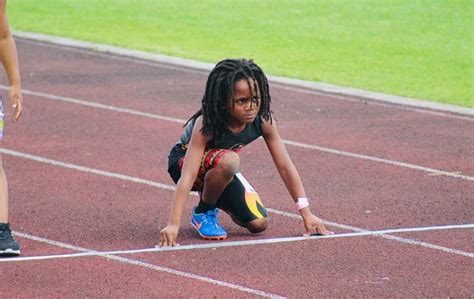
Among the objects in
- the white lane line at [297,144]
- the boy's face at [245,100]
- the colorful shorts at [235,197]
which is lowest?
the white lane line at [297,144]

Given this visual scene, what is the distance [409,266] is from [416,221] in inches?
48.8

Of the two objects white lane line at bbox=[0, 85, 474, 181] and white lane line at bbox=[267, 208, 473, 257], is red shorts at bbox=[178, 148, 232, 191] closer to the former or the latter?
white lane line at bbox=[267, 208, 473, 257]

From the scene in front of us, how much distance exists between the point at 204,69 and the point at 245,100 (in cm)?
799

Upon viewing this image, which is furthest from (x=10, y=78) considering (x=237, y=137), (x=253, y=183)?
(x=253, y=183)

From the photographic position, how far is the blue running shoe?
838 centimetres

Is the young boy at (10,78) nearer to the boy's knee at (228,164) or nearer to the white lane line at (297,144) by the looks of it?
the boy's knee at (228,164)

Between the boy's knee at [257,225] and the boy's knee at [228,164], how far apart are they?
369 millimetres

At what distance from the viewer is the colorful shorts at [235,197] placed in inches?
328

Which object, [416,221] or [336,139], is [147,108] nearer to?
A: [336,139]

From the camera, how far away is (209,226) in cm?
840

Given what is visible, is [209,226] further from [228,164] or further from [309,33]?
[309,33]

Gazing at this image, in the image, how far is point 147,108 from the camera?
44.2 feet

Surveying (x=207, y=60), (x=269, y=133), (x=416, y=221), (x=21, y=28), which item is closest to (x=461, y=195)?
(x=416, y=221)

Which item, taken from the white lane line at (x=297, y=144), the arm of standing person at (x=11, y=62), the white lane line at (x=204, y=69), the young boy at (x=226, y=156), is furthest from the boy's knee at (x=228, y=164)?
the white lane line at (x=204, y=69)
